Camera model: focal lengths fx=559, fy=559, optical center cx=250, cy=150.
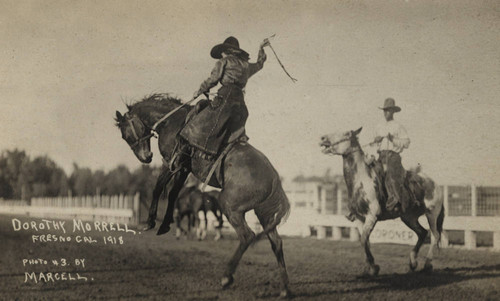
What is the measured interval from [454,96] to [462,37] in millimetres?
888

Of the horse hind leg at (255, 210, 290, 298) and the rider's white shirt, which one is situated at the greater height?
the rider's white shirt

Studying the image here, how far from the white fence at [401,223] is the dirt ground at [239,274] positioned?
37cm

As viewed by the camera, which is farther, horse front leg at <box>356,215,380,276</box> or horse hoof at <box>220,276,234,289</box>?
horse front leg at <box>356,215,380,276</box>

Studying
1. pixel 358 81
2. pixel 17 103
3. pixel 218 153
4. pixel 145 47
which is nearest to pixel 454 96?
pixel 358 81

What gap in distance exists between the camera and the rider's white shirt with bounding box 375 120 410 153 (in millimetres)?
7895

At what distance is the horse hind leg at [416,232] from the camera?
771 cm

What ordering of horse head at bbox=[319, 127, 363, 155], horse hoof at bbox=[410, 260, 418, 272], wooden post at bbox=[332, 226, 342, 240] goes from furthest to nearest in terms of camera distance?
wooden post at bbox=[332, 226, 342, 240]
horse head at bbox=[319, 127, 363, 155]
horse hoof at bbox=[410, 260, 418, 272]

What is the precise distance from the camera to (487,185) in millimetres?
8938

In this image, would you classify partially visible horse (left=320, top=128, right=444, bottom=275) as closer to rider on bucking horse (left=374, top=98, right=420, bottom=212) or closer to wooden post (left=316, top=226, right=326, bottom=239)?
rider on bucking horse (left=374, top=98, right=420, bottom=212)

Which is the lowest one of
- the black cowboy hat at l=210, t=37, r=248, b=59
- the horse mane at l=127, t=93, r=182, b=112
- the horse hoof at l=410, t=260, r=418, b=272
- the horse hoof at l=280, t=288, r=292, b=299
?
the horse hoof at l=280, t=288, r=292, b=299

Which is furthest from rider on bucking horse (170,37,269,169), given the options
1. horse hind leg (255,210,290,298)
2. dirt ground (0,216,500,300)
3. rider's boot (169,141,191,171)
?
dirt ground (0,216,500,300)

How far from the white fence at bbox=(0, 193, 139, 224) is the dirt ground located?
0.62 metres

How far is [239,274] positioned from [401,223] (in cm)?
364

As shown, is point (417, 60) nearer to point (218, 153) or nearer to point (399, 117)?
point (399, 117)
